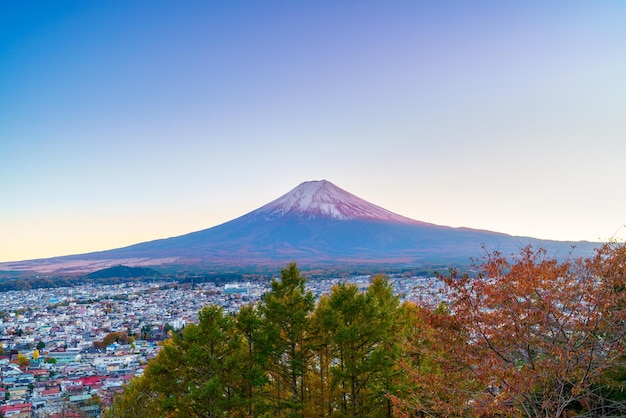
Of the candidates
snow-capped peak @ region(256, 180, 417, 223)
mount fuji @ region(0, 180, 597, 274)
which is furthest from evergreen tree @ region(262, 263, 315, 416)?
snow-capped peak @ region(256, 180, 417, 223)

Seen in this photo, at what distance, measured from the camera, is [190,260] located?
141625mm

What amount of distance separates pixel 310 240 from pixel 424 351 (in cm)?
15639

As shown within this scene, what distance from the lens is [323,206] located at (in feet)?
599

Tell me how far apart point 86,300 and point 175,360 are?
78.8 metres

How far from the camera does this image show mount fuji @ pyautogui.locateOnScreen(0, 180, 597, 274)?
139750 millimetres

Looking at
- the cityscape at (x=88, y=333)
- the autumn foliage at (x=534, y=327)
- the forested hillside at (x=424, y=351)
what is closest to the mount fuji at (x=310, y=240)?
the cityscape at (x=88, y=333)

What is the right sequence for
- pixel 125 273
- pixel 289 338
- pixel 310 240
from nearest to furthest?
pixel 289 338, pixel 125 273, pixel 310 240

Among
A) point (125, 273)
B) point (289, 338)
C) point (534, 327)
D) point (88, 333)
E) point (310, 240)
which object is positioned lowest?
point (88, 333)

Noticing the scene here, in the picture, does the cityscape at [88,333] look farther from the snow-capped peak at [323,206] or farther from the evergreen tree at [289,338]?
the snow-capped peak at [323,206]

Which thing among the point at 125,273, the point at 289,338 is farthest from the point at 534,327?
the point at 125,273

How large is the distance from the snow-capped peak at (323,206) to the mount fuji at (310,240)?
0.33 meters

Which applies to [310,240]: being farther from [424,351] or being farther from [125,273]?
[424,351]

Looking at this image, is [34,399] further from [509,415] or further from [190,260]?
[190,260]

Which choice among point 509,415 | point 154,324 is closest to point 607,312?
point 509,415
